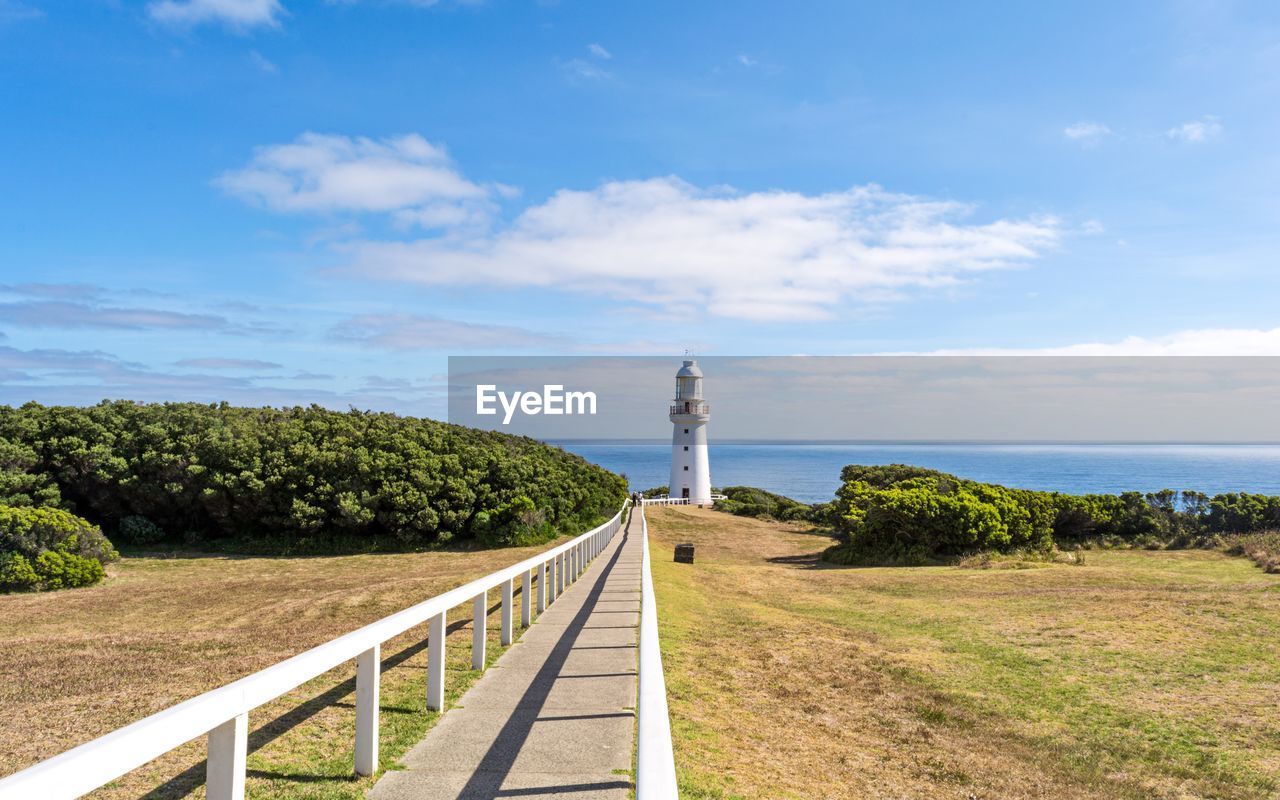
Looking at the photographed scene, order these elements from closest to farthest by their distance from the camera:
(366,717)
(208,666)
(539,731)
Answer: (366,717)
(539,731)
(208,666)

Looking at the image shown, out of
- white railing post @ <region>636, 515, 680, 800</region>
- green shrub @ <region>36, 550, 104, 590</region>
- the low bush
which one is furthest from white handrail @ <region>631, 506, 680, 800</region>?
the low bush

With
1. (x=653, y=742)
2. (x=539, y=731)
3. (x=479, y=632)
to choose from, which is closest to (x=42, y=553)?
(x=479, y=632)

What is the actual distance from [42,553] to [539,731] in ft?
63.1

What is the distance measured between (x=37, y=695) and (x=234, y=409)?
28.8 m

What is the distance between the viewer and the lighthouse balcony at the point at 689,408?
196 feet

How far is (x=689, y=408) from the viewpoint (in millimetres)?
59938

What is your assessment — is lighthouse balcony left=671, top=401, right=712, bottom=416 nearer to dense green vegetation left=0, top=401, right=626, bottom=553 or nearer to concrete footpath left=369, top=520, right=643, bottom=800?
dense green vegetation left=0, top=401, right=626, bottom=553

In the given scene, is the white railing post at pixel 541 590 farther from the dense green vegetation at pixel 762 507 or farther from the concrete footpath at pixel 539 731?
the dense green vegetation at pixel 762 507

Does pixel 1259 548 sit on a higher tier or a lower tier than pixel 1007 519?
lower

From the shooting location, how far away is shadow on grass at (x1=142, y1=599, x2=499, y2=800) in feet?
14.8

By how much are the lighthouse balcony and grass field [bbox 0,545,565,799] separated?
4052 centimetres

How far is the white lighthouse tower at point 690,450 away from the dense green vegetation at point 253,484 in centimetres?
3002

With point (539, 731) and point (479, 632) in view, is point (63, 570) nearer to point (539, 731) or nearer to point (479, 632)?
point (479, 632)

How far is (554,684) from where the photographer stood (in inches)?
285
